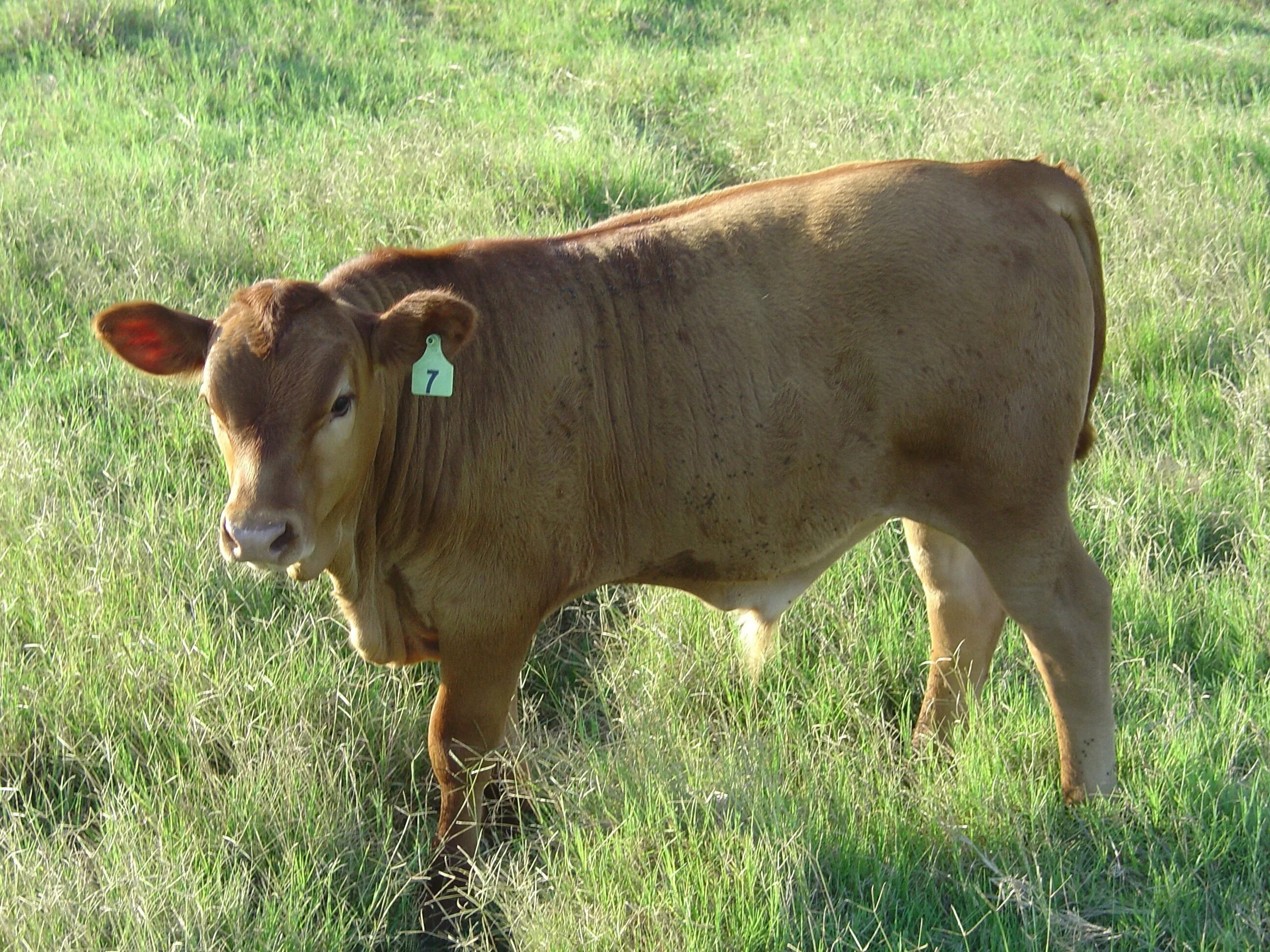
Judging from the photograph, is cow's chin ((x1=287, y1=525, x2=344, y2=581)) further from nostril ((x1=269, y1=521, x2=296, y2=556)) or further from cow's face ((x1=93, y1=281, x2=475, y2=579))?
nostril ((x1=269, y1=521, x2=296, y2=556))

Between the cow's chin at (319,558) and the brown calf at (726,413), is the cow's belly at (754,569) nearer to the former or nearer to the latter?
the brown calf at (726,413)

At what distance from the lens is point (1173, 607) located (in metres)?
4.20

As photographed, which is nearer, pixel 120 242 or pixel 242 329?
pixel 242 329

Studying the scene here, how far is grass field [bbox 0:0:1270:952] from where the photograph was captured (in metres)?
3.06

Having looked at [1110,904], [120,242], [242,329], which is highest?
[242,329]

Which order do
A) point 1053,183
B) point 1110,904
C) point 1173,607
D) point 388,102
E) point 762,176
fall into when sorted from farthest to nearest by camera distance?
point 388,102 < point 762,176 < point 1173,607 < point 1053,183 < point 1110,904

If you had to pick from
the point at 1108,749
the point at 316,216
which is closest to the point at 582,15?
the point at 316,216

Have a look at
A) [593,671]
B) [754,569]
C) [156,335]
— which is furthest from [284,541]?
[593,671]

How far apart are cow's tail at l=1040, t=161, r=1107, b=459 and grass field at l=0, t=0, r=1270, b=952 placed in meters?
0.84

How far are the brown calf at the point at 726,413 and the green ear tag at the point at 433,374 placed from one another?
60 millimetres

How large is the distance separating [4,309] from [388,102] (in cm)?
398

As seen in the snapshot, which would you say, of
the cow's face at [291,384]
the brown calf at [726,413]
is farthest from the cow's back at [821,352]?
the cow's face at [291,384]

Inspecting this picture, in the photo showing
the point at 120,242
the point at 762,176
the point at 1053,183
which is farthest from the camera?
the point at 762,176

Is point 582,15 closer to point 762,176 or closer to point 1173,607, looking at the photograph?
point 762,176
